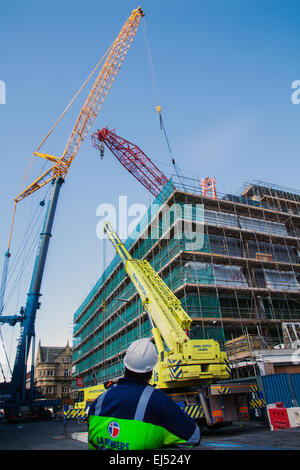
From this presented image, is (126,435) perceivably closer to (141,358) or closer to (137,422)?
(137,422)

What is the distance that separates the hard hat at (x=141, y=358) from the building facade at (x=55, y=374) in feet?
250

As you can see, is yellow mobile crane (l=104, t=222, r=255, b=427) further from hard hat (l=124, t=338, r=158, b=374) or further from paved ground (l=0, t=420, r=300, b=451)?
hard hat (l=124, t=338, r=158, b=374)

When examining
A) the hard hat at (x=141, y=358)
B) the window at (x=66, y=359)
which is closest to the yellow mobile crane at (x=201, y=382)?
the hard hat at (x=141, y=358)

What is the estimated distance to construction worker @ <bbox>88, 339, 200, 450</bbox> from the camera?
191cm

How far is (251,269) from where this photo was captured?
87.2 feet

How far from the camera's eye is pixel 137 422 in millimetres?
1898

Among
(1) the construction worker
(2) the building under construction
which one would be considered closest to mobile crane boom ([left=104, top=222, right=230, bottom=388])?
(2) the building under construction

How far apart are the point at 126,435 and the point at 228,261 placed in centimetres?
2466

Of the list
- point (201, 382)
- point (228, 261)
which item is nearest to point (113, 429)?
point (201, 382)

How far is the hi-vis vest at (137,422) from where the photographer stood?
191 centimetres

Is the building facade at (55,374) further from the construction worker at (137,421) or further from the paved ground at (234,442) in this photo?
the construction worker at (137,421)

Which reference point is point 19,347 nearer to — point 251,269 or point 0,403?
point 0,403

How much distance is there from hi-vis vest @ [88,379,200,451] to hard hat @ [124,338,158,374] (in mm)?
157

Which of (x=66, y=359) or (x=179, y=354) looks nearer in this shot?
(x=179, y=354)
